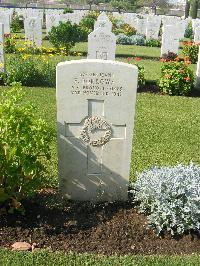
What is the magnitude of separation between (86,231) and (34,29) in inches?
608

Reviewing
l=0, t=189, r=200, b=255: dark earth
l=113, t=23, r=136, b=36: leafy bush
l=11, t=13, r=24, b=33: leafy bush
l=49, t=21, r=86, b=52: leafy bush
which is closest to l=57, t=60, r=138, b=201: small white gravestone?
l=0, t=189, r=200, b=255: dark earth

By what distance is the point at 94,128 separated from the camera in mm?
4824

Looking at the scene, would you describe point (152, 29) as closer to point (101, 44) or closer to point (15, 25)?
point (15, 25)

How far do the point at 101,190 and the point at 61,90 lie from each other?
1.32 m

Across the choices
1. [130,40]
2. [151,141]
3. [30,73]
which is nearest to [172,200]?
[151,141]

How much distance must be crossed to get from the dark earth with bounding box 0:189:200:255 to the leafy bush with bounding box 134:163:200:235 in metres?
0.14

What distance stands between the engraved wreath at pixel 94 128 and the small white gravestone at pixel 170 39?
506 inches

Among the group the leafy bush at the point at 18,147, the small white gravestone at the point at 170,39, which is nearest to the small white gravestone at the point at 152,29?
the small white gravestone at the point at 170,39

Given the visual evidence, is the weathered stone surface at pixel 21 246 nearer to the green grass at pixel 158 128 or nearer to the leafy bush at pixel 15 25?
the green grass at pixel 158 128

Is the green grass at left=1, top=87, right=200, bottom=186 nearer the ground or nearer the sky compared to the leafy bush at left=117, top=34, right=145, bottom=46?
nearer the ground

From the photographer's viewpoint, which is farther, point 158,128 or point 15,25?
point 15,25

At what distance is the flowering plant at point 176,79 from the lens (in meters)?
11.1

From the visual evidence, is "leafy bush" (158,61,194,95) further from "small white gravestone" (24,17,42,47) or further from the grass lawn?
"small white gravestone" (24,17,42,47)

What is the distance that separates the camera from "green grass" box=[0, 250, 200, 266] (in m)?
4.02
